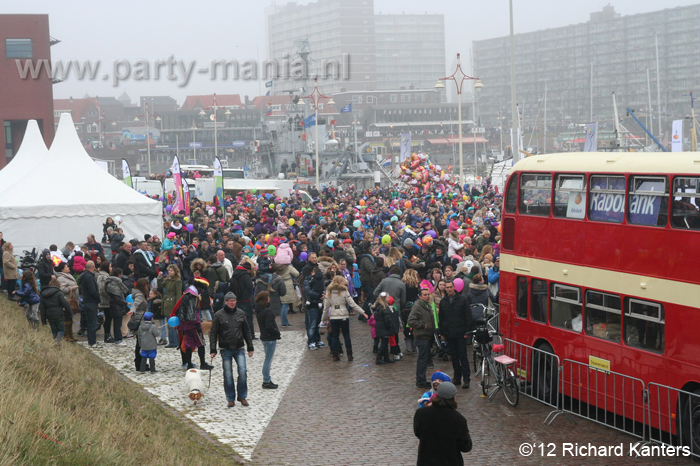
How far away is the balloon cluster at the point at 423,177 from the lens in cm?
3888

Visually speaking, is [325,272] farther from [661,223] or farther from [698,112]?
[698,112]

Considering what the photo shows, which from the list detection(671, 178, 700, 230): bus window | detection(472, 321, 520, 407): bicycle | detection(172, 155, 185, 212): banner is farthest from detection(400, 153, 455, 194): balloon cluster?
detection(671, 178, 700, 230): bus window

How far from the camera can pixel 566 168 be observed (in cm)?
1171

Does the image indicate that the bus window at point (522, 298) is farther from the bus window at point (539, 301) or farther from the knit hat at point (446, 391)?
the knit hat at point (446, 391)

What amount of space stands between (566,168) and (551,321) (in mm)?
2222

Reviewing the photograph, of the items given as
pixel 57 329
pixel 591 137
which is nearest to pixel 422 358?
pixel 57 329

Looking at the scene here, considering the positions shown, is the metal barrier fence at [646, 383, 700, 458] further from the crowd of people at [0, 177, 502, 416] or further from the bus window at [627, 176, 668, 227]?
the crowd of people at [0, 177, 502, 416]

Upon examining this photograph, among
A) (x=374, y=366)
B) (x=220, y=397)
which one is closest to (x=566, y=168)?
(x=374, y=366)

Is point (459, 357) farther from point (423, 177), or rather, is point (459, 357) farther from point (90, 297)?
point (423, 177)

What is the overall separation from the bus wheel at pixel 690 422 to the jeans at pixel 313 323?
27.2 feet

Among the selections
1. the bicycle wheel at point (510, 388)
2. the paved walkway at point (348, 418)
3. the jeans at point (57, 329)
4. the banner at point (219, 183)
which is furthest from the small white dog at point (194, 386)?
the banner at point (219, 183)

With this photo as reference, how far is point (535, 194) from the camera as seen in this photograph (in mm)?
12297

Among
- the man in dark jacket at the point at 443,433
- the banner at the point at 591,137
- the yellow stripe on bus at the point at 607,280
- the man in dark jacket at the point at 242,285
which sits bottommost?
the man in dark jacket at the point at 443,433

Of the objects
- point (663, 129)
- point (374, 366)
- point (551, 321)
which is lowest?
point (374, 366)
